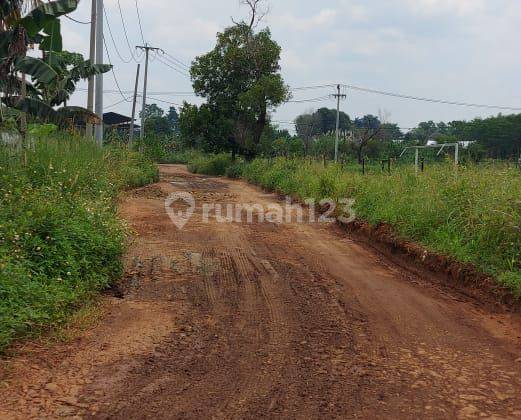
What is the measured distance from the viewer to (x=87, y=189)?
827 centimetres

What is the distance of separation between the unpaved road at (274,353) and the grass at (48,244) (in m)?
0.34

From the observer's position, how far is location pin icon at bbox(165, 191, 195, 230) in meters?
11.6

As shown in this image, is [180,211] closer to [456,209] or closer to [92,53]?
[92,53]

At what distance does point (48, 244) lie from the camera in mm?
5402

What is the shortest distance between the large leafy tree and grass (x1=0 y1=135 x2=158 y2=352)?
75.4ft

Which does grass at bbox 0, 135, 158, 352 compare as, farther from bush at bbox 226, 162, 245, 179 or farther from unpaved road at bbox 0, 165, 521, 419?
bush at bbox 226, 162, 245, 179

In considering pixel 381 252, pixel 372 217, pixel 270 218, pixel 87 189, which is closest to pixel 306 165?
pixel 270 218

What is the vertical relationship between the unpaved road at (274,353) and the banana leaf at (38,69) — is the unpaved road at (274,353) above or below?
below

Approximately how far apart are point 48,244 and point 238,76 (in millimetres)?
27296

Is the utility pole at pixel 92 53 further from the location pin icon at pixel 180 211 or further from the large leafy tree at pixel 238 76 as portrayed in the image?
the large leafy tree at pixel 238 76

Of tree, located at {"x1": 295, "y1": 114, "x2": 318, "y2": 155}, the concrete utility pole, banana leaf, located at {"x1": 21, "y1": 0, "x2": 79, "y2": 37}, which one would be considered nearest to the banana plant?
banana leaf, located at {"x1": 21, "y1": 0, "x2": 79, "y2": 37}

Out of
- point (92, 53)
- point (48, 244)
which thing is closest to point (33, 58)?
point (92, 53)

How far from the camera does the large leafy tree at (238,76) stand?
30727 mm

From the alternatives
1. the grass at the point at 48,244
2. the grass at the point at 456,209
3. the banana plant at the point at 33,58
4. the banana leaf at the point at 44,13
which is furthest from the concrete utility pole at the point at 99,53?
the grass at the point at 456,209
